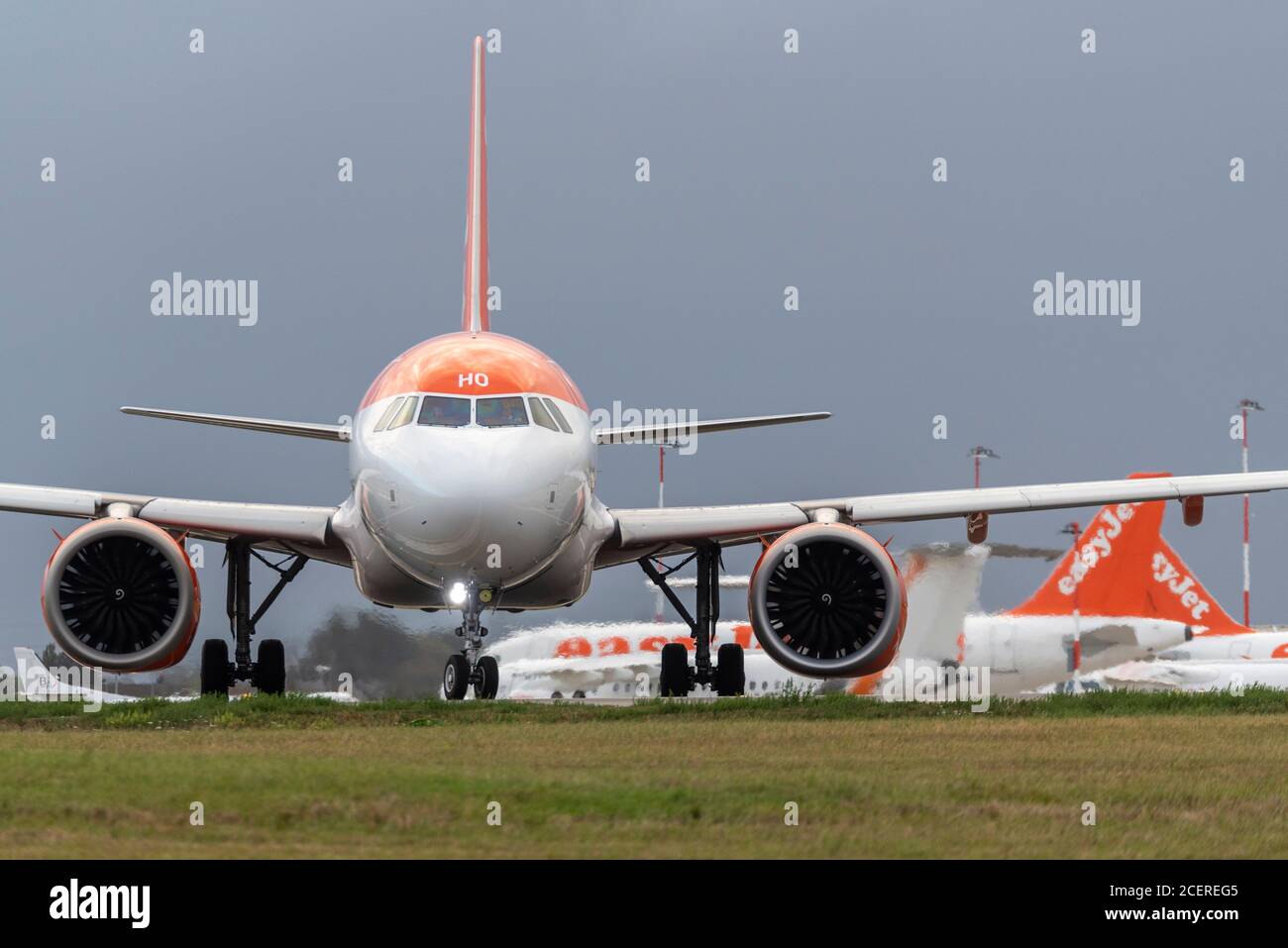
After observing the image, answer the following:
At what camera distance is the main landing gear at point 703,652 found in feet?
90.9

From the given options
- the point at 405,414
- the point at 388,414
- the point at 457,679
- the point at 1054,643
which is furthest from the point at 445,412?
the point at 1054,643

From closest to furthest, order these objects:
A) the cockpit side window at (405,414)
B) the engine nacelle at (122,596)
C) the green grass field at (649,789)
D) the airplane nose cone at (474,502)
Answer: the green grass field at (649,789) < the airplane nose cone at (474,502) < the cockpit side window at (405,414) < the engine nacelle at (122,596)

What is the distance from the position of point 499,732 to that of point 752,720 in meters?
3.24

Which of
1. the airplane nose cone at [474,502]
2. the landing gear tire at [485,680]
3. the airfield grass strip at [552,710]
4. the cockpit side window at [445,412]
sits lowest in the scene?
the airfield grass strip at [552,710]

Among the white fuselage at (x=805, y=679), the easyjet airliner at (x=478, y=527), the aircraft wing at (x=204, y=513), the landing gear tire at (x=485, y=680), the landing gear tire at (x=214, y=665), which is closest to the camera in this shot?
the easyjet airliner at (x=478, y=527)

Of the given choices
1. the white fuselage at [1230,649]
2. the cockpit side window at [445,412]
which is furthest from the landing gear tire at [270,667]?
the white fuselage at [1230,649]

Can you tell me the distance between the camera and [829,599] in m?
23.5

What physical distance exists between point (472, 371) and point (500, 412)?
2.32 feet

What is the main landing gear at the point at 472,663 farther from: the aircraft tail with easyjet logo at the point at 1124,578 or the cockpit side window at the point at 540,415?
the aircraft tail with easyjet logo at the point at 1124,578

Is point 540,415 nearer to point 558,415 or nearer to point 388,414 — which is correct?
point 558,415

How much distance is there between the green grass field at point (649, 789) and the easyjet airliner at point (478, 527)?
12.6 ft

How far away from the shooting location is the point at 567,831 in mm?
9859
